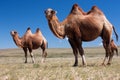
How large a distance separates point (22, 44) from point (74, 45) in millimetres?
13499

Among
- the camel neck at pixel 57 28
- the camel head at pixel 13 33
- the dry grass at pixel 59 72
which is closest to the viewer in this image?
the dry grass at pixel 59 72

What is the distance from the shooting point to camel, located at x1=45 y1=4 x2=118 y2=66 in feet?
45.5

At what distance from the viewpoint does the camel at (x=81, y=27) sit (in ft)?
45.5

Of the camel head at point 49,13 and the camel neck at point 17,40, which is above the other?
the camel head at point 49,13

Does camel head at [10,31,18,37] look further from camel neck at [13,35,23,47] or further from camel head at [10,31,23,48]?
camel neck at [13,35,23,47]

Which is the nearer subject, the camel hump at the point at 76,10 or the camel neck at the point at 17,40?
the camel hump at the point at 76,10

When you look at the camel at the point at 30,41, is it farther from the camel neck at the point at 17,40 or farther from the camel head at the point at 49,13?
the camel head at the point at 49,13

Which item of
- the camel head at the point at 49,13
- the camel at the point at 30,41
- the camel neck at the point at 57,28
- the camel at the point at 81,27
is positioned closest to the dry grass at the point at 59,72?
the camel at the point at 81,27

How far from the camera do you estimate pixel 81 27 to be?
572 inches

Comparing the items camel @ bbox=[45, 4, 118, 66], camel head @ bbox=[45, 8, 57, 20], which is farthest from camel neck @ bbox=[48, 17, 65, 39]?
camel head @ bbox=[45, 8, 57, 20]

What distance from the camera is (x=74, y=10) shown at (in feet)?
48.5

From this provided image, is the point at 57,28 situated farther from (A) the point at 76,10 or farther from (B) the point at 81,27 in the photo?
(A) the point at 76,10

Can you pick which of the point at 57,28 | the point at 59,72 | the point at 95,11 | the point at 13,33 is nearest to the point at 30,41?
the point at 13,33

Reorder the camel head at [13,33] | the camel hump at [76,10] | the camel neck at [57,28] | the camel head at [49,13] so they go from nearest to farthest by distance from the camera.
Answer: the camel head at [49,13] < the camel neck at [57,28] < the camel hump at [76,10] < the camel head at [13,33]
